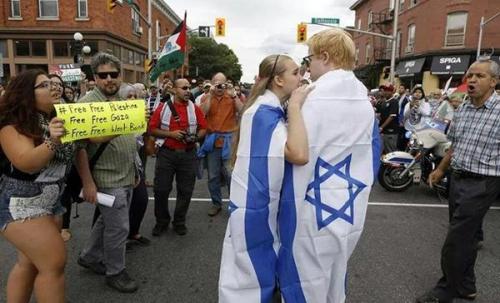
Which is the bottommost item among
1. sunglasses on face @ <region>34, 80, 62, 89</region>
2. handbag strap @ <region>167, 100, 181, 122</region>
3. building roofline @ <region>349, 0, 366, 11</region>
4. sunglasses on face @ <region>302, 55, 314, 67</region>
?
handbag strap @ <region>167, 100, 181, 122</region>

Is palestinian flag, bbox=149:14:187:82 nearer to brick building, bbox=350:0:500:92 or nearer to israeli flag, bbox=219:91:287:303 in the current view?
israeli flag, bbox=219:91:287:303

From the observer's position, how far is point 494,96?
316 cm

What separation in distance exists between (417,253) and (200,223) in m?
2.57

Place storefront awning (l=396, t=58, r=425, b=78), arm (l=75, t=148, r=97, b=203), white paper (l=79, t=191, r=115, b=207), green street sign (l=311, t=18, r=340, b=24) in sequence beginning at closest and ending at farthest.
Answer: arm (l=75, t=148, r=97, b=203) → white paper (l=79, t=191, r=115, b=207) → green street sign (l=311, t=18, r=340, b=24) → storefront awning (l=396, t=58, r=425, b=78)

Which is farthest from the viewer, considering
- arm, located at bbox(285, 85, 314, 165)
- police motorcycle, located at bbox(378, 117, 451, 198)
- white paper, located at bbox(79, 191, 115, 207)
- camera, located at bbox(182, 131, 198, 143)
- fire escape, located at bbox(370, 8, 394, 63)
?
fire escape, located at bbox(370, 8, 394, 63)

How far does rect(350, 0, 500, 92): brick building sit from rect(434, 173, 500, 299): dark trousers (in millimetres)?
21618

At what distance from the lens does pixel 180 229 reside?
4855 mm

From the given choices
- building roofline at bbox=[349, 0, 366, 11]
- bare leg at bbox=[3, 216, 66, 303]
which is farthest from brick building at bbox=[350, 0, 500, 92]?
bare leg at bbox=[3, 216, 66, 303]

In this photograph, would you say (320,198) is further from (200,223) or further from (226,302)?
(200,223)

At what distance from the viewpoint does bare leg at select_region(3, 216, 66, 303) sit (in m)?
2.44

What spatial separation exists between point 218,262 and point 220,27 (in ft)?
61.4

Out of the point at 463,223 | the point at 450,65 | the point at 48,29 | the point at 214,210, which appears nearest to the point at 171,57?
the point at 214,210

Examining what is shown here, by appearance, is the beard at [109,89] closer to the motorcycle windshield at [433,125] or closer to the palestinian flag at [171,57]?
the palestinian flag at [171,57]

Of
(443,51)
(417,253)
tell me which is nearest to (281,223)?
(417,253)
